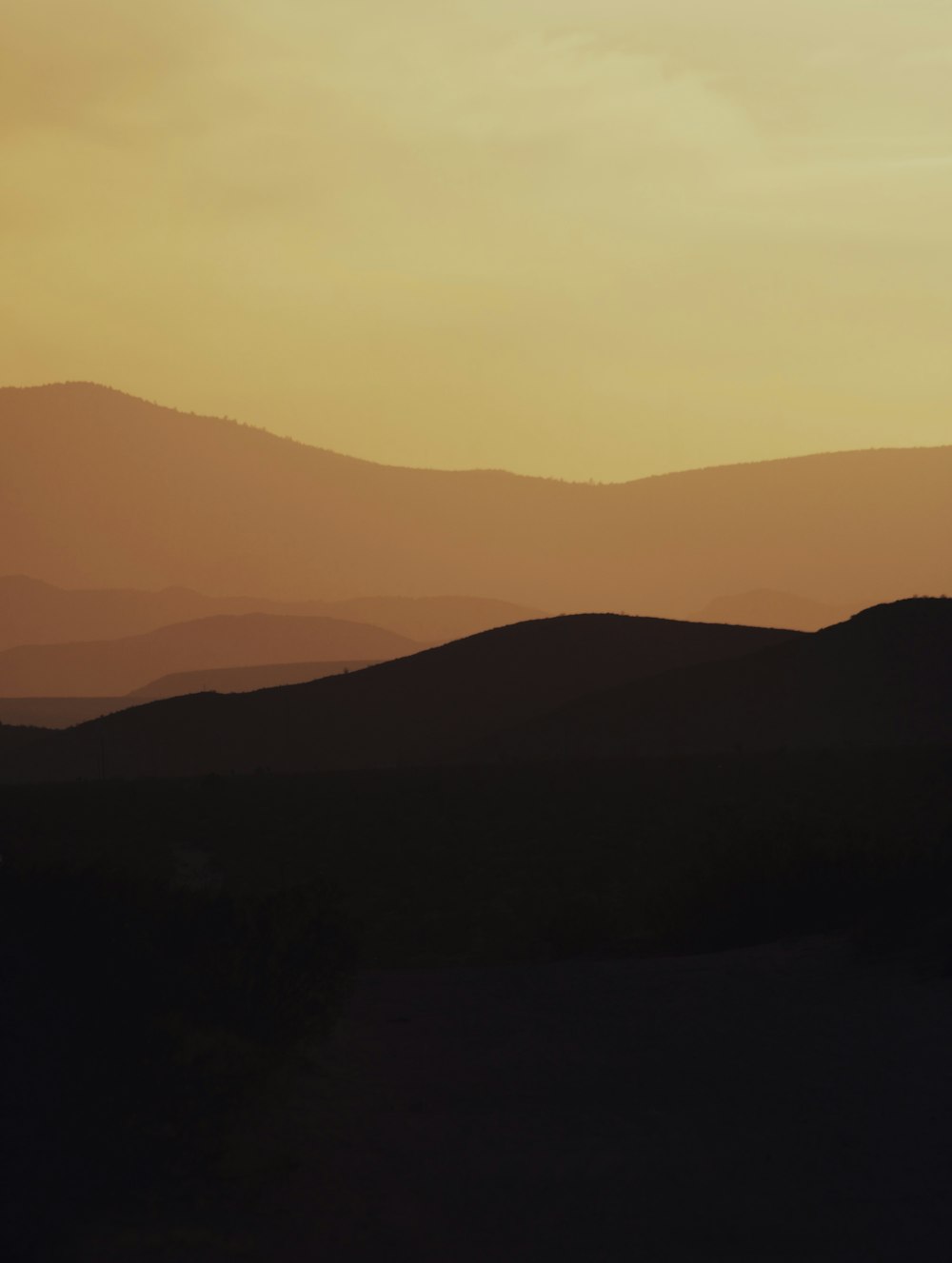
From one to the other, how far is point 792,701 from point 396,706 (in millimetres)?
25951

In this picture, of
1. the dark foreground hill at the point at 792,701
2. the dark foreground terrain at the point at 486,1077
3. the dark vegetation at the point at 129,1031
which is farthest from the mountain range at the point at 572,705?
the dark vegetation at the point at 129,1031

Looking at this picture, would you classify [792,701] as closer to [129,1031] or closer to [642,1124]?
[642,1124]

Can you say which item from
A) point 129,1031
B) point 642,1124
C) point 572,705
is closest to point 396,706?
point 572,705

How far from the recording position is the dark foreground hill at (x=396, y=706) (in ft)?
255

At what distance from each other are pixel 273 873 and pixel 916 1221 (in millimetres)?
23547

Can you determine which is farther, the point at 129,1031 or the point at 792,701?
the point at 792,701

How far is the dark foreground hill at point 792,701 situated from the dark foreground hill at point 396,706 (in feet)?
33.1

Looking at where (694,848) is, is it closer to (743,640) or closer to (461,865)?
(461,865)

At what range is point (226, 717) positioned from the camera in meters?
84.8

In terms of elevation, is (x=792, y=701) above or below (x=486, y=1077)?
above

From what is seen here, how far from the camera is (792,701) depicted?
2461 inches

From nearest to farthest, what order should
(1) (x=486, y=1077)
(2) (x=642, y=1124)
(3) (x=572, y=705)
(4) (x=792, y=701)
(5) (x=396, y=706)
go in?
(2) (x=642, y=1124) → (1) (x=486, y=1077) → (4) (x=792, y=701) → (3) (x=572, y=705) → (5) (x=396, y=706)

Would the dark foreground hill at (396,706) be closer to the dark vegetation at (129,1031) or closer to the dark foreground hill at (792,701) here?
the dark foreground hill at (792,701)

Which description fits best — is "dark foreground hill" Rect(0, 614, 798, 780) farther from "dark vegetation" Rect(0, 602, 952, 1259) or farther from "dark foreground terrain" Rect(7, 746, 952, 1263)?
"dark foreground terrain" Rect(7, 746, 952, 1263)
